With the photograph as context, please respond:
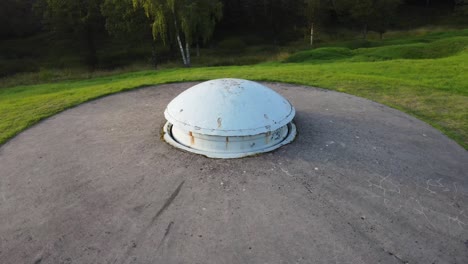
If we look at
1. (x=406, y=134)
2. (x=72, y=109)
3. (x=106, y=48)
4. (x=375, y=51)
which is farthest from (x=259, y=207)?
(x=106, y=48)

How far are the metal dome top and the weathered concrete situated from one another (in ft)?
1.97

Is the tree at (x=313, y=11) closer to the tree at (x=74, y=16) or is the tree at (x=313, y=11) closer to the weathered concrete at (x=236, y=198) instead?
the tree at (x=74, y=16)

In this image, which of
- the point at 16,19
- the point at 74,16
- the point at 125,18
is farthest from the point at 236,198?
the point at 16,19

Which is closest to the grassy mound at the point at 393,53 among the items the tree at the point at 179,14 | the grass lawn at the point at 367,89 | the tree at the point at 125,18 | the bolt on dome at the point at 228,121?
the grass lawn at the point at 367,89

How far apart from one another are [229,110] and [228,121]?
28cm

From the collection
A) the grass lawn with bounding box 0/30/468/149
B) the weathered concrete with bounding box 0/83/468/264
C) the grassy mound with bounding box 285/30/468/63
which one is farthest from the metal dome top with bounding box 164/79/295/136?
the grassy mound with bounding box 285/30/468/63

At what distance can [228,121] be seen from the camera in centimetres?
704

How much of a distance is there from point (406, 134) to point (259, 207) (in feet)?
14.9

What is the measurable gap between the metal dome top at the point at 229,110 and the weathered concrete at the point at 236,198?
1.97 ft

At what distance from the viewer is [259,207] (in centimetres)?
556

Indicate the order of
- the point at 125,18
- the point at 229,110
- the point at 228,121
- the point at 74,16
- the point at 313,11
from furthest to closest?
the point at 313,11 → the point at 74,16 → the point at 125,18 → the point at 229,110 → the point at 228,121

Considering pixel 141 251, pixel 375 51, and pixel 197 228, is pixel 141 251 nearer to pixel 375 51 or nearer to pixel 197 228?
pixel 197 228

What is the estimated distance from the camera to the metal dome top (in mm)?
7020

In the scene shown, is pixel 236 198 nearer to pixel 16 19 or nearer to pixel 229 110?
pixel 229 110
